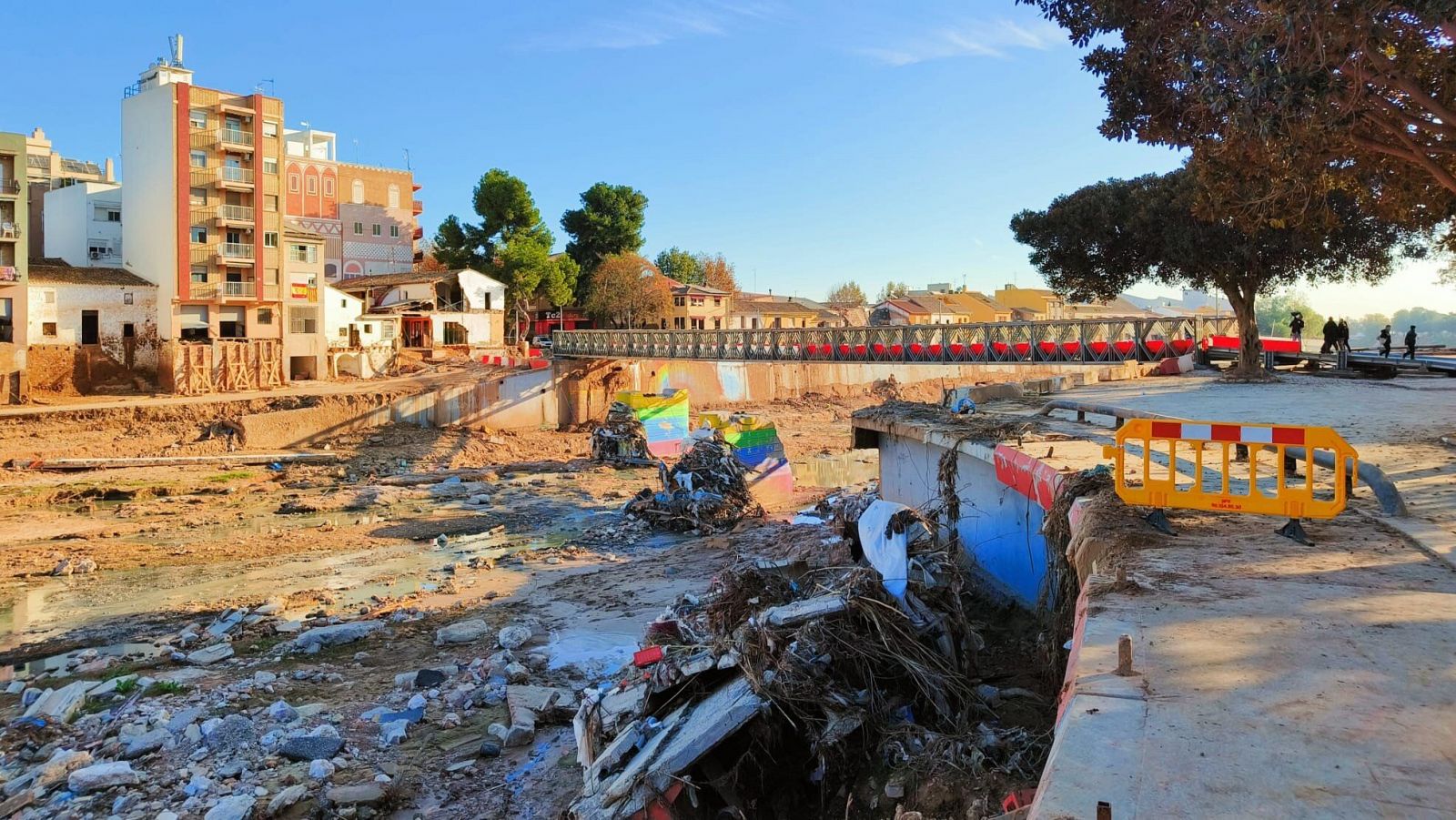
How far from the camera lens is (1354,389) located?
1798cm

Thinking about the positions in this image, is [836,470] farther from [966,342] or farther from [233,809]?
[233,809]

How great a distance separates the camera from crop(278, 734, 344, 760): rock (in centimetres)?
698

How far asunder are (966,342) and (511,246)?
3142 centimetres

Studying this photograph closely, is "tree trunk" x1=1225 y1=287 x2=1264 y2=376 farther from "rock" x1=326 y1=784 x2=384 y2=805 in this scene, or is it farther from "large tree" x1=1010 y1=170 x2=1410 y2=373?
"rock" x1=326 y1=784 x2=384 y2=805

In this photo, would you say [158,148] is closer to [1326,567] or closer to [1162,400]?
[1162,400]

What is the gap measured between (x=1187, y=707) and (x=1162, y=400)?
14.0 metres

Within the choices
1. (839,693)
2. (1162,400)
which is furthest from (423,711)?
(1162,400)

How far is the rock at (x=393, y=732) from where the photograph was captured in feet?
24.3

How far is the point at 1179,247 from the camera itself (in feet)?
68.1

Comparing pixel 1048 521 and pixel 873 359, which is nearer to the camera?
pixel 1048 521

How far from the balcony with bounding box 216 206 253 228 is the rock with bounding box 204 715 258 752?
113 feet

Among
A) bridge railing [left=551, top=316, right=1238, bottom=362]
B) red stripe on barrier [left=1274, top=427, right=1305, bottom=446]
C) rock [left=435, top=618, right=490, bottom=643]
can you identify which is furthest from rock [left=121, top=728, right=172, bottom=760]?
bridge railing [left=551, top=316, right=1238, bottom=362]

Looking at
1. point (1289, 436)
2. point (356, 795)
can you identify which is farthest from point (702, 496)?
point (1289, 436)

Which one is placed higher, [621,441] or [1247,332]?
[1247,332]
